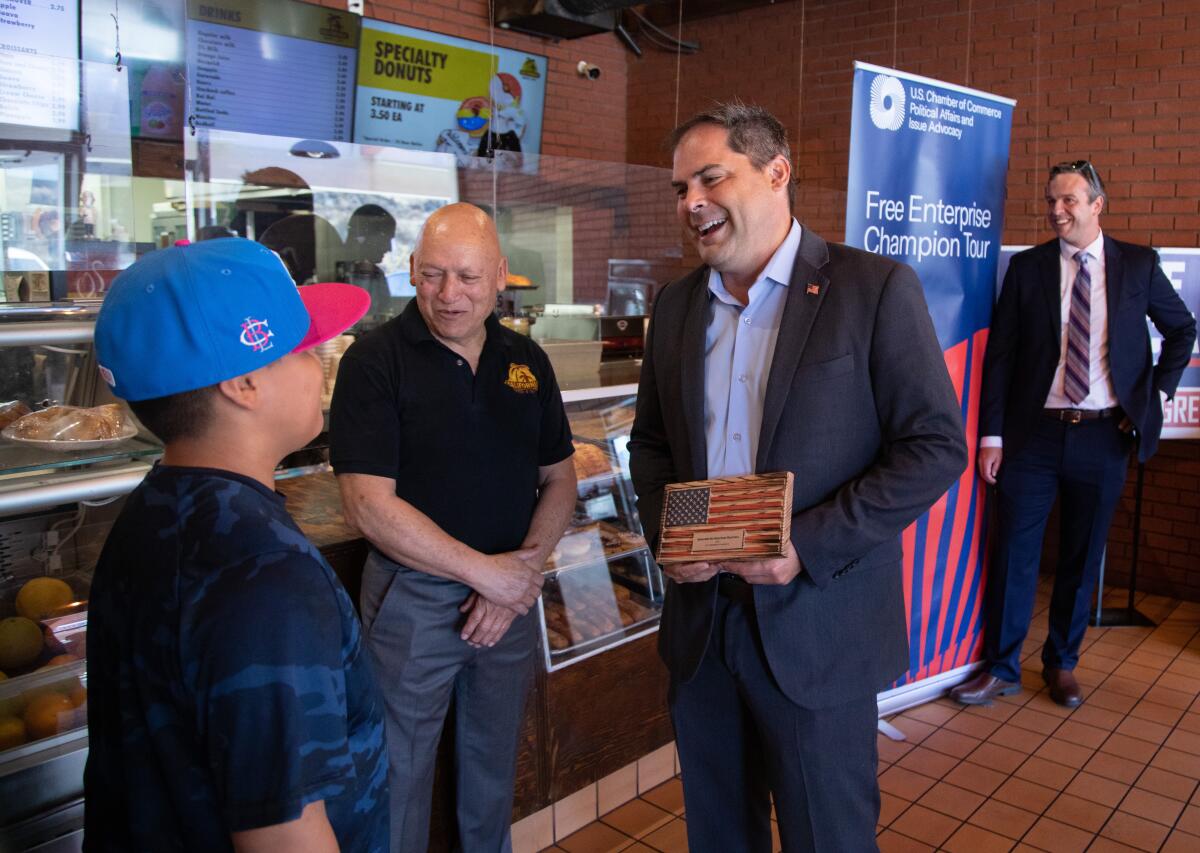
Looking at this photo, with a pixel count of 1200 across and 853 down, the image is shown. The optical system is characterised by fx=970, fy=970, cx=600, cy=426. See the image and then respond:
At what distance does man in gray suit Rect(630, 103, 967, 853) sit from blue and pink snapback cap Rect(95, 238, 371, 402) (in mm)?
906

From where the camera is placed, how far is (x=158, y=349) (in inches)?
42.6

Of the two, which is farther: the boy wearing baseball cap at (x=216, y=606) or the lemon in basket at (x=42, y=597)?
the lemon in basket at (x=42, y=597)

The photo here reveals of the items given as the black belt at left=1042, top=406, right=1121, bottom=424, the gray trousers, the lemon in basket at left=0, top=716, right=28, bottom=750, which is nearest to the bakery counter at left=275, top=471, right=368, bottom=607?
the gray trousers

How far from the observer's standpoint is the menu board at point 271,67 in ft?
17.5

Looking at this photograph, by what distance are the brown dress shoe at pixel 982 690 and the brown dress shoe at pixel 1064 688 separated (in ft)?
0.46

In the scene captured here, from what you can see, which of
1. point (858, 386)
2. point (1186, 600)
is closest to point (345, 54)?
point (858, 386)

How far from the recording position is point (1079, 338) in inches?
151

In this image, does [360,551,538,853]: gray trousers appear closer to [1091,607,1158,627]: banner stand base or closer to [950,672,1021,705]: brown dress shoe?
[950,672,1021,705]: brown dress shoe

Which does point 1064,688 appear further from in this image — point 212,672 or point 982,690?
point 212,672

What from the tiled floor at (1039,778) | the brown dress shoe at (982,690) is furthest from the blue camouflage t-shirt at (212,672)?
the brown dress shoe at (982,690)

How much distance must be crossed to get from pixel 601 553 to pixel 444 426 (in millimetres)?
1074

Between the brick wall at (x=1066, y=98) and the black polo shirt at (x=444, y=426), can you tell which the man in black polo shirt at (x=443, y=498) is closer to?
the black polo shirt at (x=444, y=426)

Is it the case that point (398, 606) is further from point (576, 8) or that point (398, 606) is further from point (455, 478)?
point (576, 8)

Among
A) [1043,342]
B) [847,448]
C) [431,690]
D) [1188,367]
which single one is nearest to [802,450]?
[847,448]
